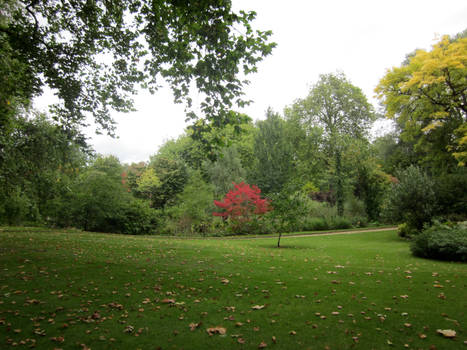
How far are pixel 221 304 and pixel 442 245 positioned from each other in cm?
833

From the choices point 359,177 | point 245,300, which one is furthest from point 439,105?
point 245,300

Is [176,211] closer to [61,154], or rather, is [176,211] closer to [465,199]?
[61,154]

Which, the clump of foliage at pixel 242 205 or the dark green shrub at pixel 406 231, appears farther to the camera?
the clump of foliage at pixel 242 205

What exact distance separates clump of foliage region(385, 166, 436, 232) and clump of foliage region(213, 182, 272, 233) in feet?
26.5

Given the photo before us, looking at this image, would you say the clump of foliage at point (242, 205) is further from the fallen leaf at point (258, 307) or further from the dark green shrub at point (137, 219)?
the fallen leaf at point (258, 307)

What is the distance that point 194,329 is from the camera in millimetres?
3770

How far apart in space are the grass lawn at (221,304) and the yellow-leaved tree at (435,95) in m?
13.3

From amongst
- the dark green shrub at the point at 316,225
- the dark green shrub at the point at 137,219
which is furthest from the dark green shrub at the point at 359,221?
the dark green shrub at the point at 137,219

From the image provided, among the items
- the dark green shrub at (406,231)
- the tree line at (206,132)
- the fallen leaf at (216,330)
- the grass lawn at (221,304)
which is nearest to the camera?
the grass lawn at (221,304)

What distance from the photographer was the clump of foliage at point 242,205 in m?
19.6

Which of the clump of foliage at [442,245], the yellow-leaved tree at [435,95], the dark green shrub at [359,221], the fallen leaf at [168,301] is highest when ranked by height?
the yellow-leaved tree at [435,95]

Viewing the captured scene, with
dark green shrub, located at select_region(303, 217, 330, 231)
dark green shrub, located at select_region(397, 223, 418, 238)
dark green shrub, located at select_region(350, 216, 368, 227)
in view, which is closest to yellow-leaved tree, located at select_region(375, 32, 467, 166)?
dark green shrub, located at select_region(397, 223, 418, 238)

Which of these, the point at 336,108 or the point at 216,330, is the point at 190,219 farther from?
the point at 336,108

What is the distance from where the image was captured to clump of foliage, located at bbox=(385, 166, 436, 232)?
1460 centimetres
